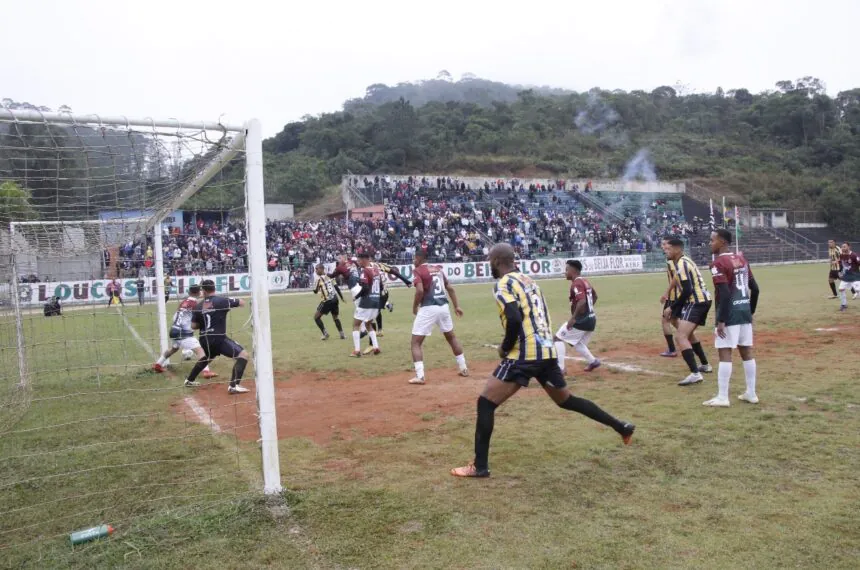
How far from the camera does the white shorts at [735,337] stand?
760cm

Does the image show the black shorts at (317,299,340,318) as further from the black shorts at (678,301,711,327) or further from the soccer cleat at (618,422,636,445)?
the soccer cleat at (618,422,636,445)

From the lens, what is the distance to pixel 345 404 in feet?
27.8

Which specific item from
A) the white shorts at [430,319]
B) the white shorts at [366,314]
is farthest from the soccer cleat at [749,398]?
the white shorts at [366,314]

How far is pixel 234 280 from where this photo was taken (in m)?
33.1

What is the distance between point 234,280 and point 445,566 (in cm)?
3093

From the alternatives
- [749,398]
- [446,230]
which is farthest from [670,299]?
[446,230]

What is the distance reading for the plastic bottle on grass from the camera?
451 centimetres

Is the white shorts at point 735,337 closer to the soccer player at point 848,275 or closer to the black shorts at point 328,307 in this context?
the black shorts at point 328,307

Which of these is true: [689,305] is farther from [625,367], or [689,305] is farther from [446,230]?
[446,230]

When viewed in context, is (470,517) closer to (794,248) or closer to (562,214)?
(562,214)

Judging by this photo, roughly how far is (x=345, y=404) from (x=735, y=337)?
4.88 meters

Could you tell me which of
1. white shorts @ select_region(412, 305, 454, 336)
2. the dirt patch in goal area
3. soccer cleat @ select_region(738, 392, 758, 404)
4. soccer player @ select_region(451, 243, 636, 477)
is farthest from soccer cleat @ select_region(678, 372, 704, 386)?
soccer player @ select_region(451, 243, 636, 477)

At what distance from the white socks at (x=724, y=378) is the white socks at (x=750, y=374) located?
260 millimetres

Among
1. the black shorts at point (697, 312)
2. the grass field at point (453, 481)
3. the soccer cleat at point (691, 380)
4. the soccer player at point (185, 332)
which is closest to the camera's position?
the grass field at point (453, 481)
